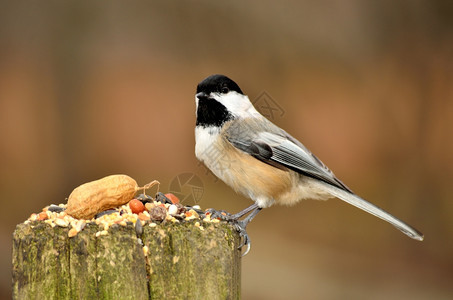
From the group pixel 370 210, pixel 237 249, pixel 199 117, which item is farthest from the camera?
pixel 199 117

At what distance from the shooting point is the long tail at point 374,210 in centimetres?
150

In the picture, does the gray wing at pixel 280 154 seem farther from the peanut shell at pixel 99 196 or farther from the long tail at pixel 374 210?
the peanut shell at pixel 99 196

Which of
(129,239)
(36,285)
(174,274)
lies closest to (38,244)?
(36,285)

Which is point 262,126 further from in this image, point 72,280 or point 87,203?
point 72,280

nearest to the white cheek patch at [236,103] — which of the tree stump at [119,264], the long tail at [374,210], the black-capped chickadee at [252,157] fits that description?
the black-capped chickadee at [252,157]

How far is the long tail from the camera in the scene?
1497mm

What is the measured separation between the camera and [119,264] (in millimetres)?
1025

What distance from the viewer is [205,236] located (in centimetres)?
110

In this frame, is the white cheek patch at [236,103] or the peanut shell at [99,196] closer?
the peanut shell at [99,196]

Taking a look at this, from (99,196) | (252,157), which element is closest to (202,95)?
(252,157)

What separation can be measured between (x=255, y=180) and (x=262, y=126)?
0.23 metres

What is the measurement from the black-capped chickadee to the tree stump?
0.57 m

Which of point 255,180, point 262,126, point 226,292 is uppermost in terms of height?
point 262,126

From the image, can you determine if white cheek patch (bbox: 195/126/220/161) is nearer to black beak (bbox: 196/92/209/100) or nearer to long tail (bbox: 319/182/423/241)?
black beak (bbox: 196/92/209/100)
